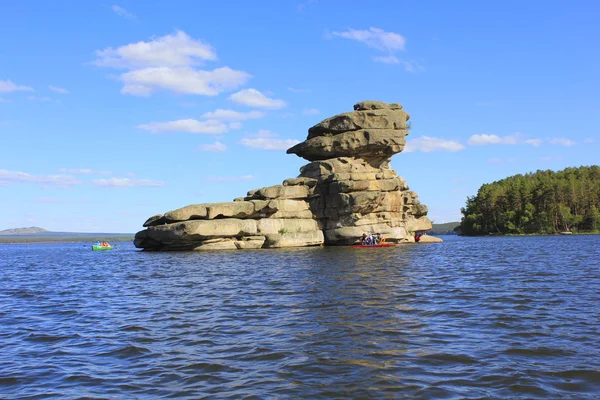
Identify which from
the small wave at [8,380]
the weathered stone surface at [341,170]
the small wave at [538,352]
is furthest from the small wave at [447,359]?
the weathered stone surface at [341,170]

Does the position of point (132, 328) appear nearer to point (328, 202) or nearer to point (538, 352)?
point (538, 352)

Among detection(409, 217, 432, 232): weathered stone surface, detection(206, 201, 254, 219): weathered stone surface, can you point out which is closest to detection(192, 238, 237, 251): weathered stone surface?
detection(206, 201, 254, 219): weathered stone surface

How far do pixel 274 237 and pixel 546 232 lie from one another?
87312mm

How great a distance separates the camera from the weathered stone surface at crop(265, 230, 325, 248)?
5603 centimetres

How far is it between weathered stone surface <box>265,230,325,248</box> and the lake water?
3250 centimetres

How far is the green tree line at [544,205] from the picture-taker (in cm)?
11825

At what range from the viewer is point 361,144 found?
59.3 meters

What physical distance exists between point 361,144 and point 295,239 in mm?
13817

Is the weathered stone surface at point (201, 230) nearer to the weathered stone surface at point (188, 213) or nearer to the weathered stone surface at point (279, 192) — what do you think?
the weathered stone surface at point (188, 213)

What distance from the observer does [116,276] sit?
3091 cm

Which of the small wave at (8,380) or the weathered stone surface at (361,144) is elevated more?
the weathered stone surface at (361,144)

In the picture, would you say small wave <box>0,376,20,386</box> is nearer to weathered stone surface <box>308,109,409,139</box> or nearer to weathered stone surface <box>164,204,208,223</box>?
weathered stone surface <box>164,204,208,223</box>

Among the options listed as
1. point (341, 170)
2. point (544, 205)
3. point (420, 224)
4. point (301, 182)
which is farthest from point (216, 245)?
point (544, 205)

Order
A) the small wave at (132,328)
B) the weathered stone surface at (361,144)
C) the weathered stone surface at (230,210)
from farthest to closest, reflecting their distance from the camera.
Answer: the weathered stone surface at (361,144) → the weathered stone surface at (230,210) → the small wave at (132,328)
